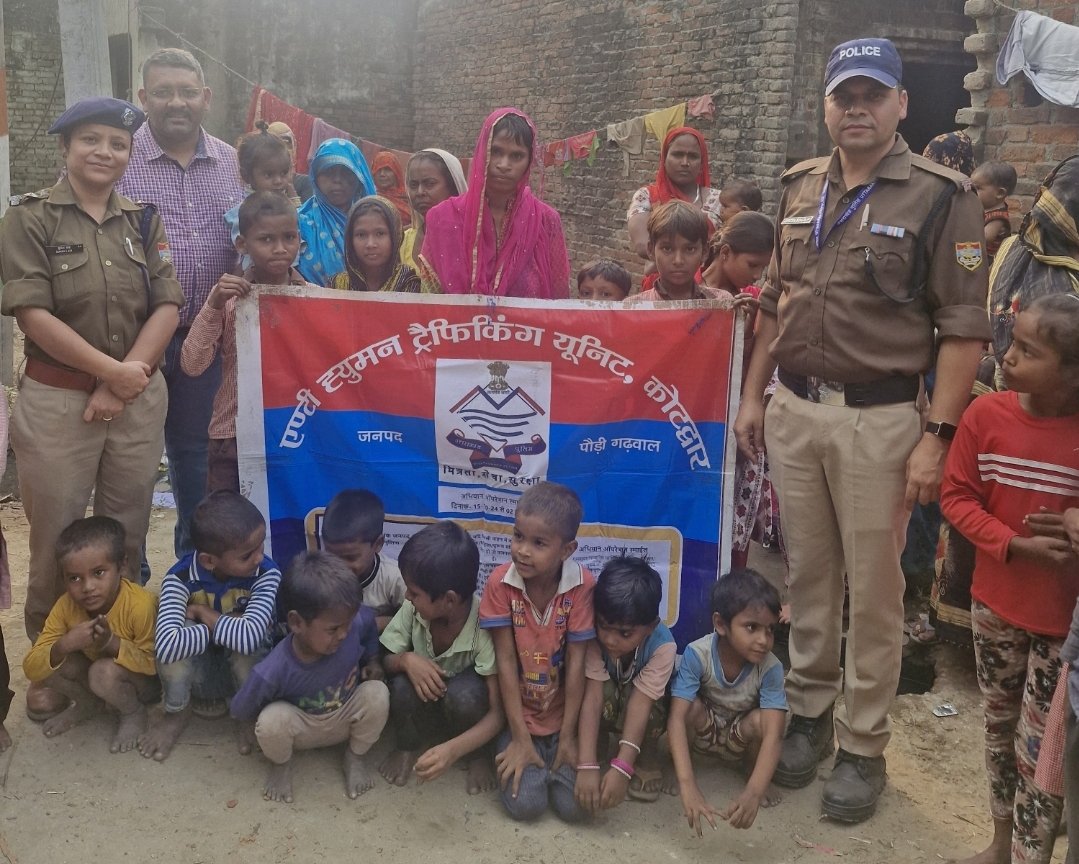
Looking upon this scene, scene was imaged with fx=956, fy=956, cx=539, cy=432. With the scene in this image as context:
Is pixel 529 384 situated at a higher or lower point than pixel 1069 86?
lower

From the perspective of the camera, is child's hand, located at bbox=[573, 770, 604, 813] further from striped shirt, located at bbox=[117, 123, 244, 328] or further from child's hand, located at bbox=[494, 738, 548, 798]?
striped shirt, located at bbox=[117, 123, 244, 328]

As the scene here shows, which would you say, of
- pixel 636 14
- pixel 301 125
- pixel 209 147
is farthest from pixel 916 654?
pixel 301 125

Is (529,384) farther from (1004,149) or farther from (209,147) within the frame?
(1004,149)

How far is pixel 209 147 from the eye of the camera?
390 cm

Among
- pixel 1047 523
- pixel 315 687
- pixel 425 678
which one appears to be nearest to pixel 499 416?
pixel 425 678

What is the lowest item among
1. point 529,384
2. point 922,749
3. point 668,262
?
point 922,749

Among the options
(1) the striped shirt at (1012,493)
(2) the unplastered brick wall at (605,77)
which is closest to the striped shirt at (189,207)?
(1) the striped shirt at (1012,493)

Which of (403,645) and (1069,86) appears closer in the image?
(403,645)

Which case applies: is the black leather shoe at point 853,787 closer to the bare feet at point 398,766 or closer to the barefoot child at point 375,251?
the bare feet at point 398,766

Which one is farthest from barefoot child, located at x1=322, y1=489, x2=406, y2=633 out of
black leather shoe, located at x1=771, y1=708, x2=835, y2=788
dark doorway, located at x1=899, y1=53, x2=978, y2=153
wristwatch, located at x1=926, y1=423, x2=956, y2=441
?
dark doorway, located at x1=899, y1=53, x2=978, y2=153

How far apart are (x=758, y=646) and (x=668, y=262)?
1.42m

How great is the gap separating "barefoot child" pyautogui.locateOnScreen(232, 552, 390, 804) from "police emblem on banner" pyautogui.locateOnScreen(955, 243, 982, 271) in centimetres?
197

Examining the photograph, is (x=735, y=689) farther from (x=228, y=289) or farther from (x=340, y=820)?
(x=228, y=289)

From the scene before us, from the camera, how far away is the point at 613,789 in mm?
2777
